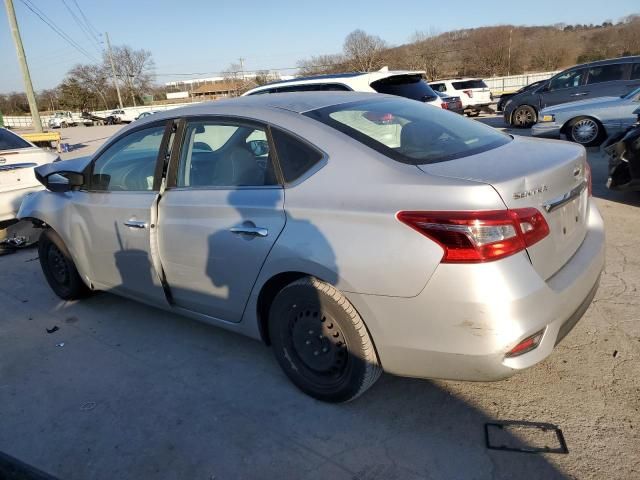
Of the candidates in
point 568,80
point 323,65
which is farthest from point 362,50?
point 568,80

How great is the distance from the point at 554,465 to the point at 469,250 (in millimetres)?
1044

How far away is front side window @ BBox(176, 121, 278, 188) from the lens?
2.78m

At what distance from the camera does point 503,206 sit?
203 centimetres

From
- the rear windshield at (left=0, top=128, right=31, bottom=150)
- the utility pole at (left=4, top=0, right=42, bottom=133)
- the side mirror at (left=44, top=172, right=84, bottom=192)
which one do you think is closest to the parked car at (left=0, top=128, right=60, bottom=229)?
the rear windshield at (left=0, top=128, right=31, bottom=150)

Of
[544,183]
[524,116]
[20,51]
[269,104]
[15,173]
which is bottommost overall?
[524,116]

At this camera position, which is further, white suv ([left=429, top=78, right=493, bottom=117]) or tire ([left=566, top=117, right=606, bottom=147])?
white suv ([left=429, top=78, right=493, bottom=117])

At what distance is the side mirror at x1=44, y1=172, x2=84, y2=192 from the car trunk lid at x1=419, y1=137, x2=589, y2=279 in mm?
2755

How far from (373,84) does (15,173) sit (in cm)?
509

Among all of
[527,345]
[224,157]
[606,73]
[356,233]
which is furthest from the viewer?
[606,73]

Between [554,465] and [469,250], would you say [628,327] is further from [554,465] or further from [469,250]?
[469,250]

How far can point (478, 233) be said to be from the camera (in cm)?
201

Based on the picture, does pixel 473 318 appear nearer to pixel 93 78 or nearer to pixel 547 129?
pixel 547 129

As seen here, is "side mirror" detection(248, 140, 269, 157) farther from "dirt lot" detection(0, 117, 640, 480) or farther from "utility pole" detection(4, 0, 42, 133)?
"utility pole" detection(4, 0, 42, 133)

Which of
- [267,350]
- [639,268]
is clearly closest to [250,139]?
A: [267,350]
